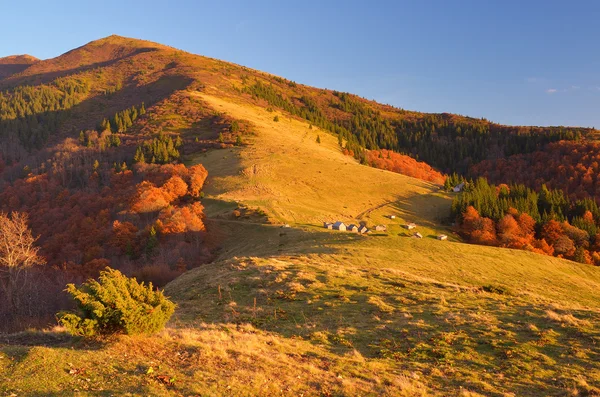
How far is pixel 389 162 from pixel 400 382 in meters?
141

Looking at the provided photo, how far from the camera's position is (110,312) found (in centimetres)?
1511

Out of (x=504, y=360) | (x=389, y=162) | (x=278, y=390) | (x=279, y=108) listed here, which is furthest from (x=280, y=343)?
(x=279, y=108)

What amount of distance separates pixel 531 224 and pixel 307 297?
75.0 meters

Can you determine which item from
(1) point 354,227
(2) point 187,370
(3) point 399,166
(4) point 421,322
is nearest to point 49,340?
(2) point 187,370

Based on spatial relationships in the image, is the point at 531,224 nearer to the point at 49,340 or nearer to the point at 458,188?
the point at 458,188

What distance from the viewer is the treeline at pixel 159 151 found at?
359 feet

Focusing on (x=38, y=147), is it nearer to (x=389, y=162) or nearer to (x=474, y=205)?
(x=389, y=162)

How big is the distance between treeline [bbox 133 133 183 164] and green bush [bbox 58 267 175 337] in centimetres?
9814

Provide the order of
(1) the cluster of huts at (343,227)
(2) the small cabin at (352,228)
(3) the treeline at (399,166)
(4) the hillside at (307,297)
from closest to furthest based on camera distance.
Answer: (4) the hillside at (307,297)
(1) the cluster of huts at (343,227)
(2) the small cabin at (352,228)
(3) the treeline at (399,166)

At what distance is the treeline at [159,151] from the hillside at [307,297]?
6042 millimetres

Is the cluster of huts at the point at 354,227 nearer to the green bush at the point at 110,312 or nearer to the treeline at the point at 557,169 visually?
the green bush at the point at 110,312

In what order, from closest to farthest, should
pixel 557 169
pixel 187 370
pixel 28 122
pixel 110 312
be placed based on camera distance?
1. pixel 187 370
2. pixel 110 312
3. pixel 557 169
4. pixel 28 122

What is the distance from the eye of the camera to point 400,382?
1299cm

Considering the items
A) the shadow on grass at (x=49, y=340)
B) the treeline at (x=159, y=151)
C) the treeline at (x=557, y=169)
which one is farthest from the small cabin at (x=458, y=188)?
the shadow on grass at (x=49, y=340)
